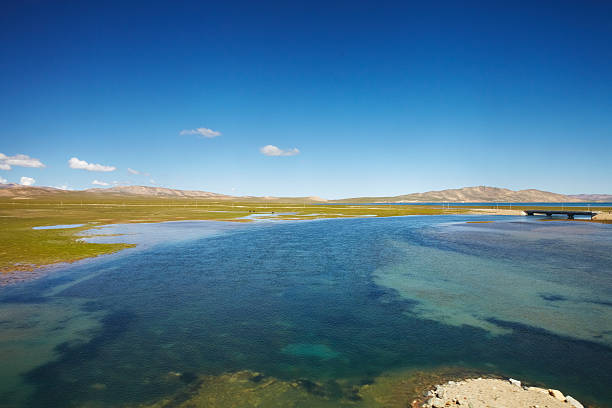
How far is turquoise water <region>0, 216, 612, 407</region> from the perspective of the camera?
1175cm

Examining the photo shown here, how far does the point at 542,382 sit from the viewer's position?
11078 millimetres

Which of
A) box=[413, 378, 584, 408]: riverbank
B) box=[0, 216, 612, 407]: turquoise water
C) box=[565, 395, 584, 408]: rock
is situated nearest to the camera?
box=[565, 395, 584, 408]: rock

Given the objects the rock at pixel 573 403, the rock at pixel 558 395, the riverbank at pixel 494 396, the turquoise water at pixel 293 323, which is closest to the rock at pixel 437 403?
the riverbank at pixel 494 396

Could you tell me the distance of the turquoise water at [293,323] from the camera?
1175cm

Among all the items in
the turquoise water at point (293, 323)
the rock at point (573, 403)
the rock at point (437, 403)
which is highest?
the rock at point (573, 403)

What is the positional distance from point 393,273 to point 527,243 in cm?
2914

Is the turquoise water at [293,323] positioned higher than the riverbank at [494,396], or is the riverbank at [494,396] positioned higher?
the riverbank at [494,396]

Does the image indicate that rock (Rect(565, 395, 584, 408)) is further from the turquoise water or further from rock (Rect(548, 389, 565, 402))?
the turquoise water

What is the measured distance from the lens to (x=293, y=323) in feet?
54.5

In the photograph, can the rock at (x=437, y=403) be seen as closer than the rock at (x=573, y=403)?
No

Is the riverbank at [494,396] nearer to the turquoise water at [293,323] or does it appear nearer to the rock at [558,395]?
the rock at [558,395]

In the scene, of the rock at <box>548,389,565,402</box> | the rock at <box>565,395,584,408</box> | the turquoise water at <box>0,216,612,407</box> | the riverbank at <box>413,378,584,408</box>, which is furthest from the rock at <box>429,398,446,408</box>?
the rock at <box>565,395,584,408</box>

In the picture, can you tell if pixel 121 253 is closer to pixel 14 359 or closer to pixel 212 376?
pixel 14 359

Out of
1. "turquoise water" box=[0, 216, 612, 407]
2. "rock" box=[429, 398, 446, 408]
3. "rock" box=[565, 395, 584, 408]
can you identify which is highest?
"rock" box=[565, 395, 584, 408]
